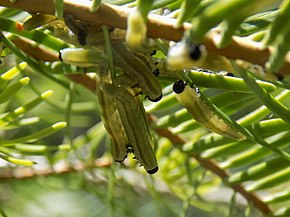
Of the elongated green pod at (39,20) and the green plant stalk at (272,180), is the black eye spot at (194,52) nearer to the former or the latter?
the elongated green pod at (39,20)

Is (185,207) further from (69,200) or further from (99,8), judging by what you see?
(69,200)

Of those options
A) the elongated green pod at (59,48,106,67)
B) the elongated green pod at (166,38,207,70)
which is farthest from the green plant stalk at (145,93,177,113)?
the elongated green pod at (166,38,207,70)

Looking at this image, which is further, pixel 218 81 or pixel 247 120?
pixel 247 120

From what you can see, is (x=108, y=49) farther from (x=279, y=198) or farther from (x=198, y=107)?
(x=279, y=198)

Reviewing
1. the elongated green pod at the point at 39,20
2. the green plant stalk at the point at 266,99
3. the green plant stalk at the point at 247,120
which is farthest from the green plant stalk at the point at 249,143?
the elongated green pod at the point at 39,20

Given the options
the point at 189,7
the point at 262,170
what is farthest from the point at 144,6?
the point at 262,170

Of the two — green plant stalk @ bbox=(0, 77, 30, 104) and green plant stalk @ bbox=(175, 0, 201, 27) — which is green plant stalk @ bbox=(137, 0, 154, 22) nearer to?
green plant stalk @ bbox=(175, 0, 201, 27)

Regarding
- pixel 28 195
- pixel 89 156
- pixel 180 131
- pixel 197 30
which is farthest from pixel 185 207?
pixel 197 30

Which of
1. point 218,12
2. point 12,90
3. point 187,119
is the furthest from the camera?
point 187,119
